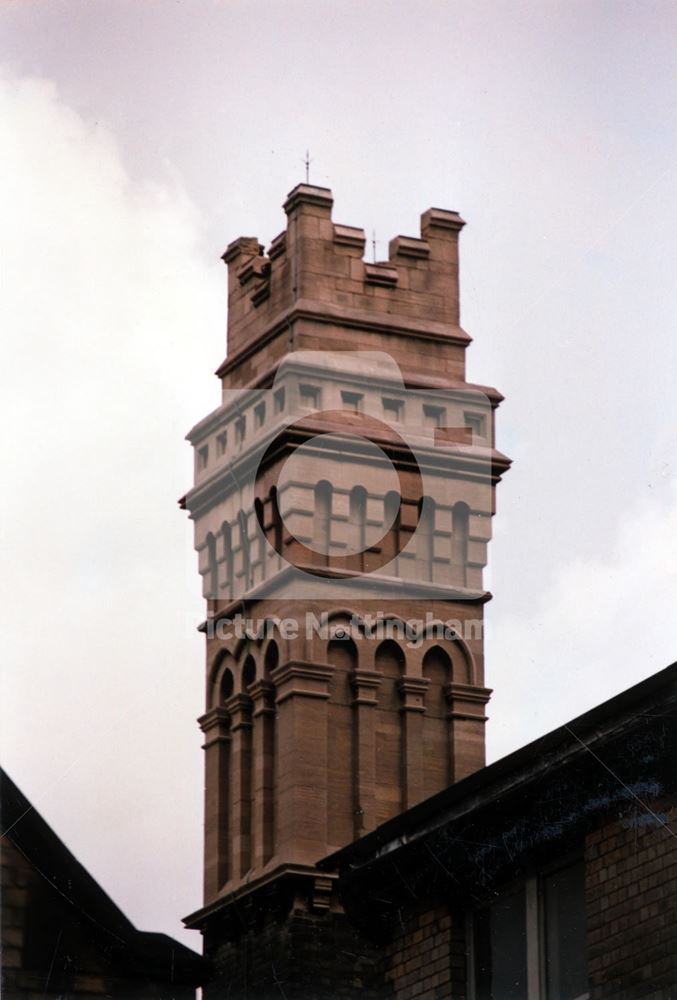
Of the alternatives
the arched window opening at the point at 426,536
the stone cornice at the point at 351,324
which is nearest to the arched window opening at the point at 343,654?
the arched window opening at the point at 426,536

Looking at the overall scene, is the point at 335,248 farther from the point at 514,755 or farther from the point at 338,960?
the point at 514,755

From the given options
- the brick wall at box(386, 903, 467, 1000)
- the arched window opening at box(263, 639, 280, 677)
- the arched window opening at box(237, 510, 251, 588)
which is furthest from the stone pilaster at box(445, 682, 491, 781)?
the brick wall at box(386, 903, 467, 1000)

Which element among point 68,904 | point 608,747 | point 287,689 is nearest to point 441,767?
point 287,689

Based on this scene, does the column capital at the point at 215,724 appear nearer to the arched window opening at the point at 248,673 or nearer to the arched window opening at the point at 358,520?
the arched window opening at the point at 248,673

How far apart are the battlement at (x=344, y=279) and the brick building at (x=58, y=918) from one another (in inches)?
912

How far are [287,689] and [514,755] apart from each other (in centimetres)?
2348

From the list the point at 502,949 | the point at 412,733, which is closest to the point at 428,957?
the point at 502,949

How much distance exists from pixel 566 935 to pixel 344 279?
1091 inches

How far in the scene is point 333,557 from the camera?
5206 cm

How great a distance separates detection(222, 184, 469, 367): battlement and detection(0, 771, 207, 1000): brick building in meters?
23.2

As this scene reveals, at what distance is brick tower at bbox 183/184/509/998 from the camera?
51094mm

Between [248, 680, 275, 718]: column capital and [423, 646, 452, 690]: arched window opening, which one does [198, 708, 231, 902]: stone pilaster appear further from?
[423, 646, 452, 690]: arched window opening

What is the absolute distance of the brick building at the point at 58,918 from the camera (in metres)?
30.8

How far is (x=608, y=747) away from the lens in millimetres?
26609
